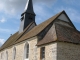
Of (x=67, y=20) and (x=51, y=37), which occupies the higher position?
(x=67, y=20)

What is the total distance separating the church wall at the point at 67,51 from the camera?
13211 millimetres

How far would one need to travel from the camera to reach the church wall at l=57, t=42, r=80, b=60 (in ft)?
43.3

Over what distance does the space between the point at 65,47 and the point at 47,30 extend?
3544 mm

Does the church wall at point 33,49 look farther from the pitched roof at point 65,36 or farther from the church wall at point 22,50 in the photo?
the pitched roof at point 65,36

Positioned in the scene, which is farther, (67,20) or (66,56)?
(67,20)

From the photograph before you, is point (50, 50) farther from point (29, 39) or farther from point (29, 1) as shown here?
point (29, 1)

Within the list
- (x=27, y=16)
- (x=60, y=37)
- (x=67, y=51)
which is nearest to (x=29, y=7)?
(x=27, y=16)

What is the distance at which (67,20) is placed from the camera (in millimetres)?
17859

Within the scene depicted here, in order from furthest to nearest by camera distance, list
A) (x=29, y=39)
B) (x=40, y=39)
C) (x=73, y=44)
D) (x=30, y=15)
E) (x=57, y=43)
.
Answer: (x=30, y=15)
(x=29, y=39)
(x=40, y=39)
(x=73, y=44)
(x=57, y=43)

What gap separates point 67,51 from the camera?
13.6 m

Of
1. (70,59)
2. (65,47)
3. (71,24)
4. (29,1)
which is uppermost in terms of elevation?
(29,1)

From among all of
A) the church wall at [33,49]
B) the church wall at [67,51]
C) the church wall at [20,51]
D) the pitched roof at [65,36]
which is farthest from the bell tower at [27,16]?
the church wall at [67,51]

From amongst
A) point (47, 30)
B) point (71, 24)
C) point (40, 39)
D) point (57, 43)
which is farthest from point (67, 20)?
point (57, 43)

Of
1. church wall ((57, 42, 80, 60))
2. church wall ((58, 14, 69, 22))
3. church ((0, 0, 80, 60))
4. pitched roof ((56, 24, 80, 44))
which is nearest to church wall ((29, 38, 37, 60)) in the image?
church ((0, 0, 80, 60))
